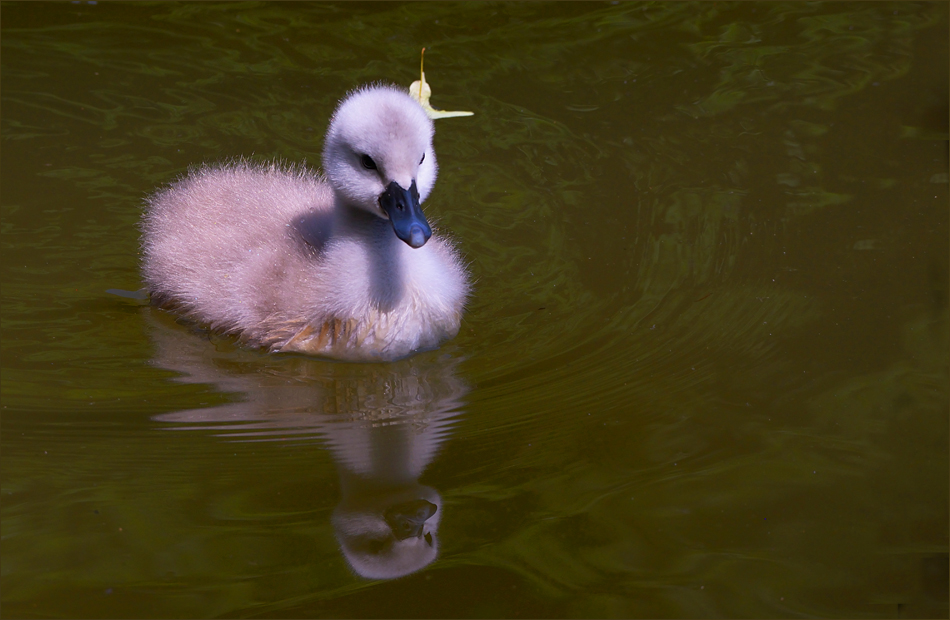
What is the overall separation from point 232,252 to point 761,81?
241 cm


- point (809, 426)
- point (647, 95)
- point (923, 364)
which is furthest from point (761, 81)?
point (809, 426)

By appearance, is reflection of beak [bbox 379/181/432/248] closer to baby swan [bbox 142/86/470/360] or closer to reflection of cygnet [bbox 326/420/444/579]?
baby swan [bbox 142/86/470/360]

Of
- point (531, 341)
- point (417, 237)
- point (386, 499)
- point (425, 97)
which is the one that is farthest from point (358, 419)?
point (425, 97)

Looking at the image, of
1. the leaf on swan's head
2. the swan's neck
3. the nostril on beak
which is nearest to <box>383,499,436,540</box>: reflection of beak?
the nostril on beak

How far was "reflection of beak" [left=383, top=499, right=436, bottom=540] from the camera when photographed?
7.91 ft

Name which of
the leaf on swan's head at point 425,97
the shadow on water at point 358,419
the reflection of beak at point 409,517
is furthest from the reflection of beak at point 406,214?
the leaf on swan's head at point 425,97

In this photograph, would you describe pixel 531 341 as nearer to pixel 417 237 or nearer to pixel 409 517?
pixel 417 237

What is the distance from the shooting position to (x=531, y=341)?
10.5 ft

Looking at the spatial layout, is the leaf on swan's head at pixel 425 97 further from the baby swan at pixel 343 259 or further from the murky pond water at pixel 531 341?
the baby swan at pixel 343 259

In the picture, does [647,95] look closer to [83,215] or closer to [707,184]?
[707,184]

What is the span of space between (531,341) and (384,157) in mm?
677

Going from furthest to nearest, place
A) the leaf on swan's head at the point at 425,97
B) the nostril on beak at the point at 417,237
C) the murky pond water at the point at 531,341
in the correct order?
the leaf on swan's head at the point at 425,97 < the nostril on beak at the point at 417,237 < the murky pond water at the point at 531,341

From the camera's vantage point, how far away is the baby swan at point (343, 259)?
117 inches

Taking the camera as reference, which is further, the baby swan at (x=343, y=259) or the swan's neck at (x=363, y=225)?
the swan's neck at (x=363, y=225)
